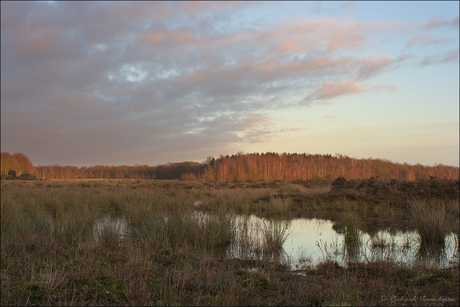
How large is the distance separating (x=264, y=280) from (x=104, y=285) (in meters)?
2.17


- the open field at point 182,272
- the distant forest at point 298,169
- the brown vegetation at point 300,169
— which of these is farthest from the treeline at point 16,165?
the open field at point 182,272

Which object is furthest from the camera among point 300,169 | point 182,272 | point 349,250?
point 300,169

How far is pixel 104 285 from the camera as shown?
11.9 ft

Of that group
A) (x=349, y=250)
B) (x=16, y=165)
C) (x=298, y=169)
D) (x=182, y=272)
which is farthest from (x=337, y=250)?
(x=16, y=165)

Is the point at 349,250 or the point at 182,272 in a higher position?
the point at 182,272

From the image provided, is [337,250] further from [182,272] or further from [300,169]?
[300,169]

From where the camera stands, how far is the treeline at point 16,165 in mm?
61000

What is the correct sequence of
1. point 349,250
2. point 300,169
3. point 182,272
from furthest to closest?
1. point 300,169
2. point 349,250
3. point 182,272

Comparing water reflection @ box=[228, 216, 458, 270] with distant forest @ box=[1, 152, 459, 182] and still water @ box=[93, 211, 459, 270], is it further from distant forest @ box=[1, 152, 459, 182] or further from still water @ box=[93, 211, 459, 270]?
distant forest @ box=[1, 152, 459, 182]

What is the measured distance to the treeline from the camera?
200 feet

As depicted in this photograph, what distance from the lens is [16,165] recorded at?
2494 inches

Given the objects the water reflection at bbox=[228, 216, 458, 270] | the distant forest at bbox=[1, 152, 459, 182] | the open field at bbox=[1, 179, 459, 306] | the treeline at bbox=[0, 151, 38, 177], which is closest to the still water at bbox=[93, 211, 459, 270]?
the water reflection at bbox=[228, 216, 458, 270]

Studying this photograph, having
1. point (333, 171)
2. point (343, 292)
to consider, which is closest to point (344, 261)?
point (343, 292)

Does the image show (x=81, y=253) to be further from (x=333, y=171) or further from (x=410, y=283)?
(x=333, y=171)
